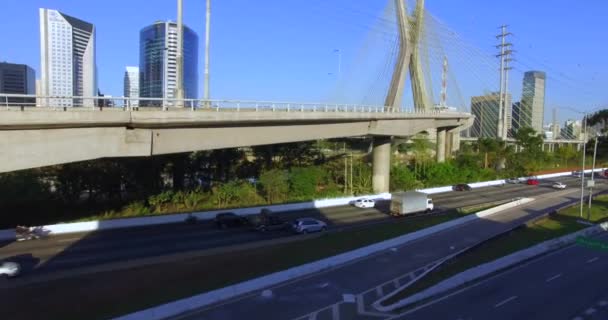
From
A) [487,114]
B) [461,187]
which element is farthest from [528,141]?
[461,187]

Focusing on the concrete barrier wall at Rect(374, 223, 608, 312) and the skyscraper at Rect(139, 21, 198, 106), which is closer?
the concrete barrier wall at Rect(374, 223, 608, 312)

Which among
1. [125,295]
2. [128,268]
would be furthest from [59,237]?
[125,295]

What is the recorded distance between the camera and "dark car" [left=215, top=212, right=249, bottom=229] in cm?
3083

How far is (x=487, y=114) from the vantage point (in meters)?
107

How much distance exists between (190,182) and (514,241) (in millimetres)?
32301

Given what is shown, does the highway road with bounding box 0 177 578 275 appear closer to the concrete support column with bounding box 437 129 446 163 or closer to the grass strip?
the grass strip

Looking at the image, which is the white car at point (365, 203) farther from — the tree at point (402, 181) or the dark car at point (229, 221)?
the dark car at point (229, 221)

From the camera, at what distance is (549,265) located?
21.1 meters

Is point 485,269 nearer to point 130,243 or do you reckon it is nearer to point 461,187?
point 130,243

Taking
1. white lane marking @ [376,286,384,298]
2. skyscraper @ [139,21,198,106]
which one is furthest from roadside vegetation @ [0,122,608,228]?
white lane marking @ [376,286,384,298]

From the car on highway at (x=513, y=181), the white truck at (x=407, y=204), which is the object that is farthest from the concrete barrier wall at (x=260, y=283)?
the car on highway at (x=513, y=181)

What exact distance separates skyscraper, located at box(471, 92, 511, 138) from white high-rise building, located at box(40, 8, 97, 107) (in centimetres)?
7843

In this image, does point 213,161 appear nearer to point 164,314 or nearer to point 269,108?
point 269,108

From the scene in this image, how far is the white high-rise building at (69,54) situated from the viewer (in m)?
29.4
